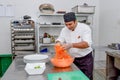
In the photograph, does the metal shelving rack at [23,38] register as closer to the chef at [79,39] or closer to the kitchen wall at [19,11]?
the kitchen wall at [19,11]

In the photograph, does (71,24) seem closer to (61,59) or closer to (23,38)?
(61,59)

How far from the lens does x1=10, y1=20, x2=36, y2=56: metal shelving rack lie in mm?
3977

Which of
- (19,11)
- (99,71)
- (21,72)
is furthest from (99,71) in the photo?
(21,72)

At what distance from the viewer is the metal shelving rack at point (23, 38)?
398 centimetres

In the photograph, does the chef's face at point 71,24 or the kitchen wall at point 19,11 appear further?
the kitchen wall at point 19,11

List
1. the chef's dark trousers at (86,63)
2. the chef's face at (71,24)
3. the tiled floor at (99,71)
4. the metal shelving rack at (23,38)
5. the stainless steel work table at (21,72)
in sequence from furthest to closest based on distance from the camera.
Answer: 1. the metal shelving rack at (23,38)
2. the tiled floor at (99,71)
3. the chef's dark trousers at (86,63)
4. the chef's face at (71,24)
5. the stainless steel work table at (21,72)

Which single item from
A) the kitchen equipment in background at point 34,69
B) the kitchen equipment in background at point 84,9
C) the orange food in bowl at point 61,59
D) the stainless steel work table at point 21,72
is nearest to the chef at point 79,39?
the orange food in bowl at point 61,59

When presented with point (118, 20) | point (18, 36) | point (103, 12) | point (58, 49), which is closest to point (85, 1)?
point (103, 12)

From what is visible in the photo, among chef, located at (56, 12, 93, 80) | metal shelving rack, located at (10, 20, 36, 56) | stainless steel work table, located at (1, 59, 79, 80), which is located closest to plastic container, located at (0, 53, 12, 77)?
metal shelving rack, located at (10, 20, 36, 56)

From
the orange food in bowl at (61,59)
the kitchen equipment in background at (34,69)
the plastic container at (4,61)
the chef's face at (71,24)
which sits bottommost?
the plastic container at (4,61)

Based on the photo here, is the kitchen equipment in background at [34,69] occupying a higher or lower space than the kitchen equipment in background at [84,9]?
lower

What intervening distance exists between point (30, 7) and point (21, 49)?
1.21m

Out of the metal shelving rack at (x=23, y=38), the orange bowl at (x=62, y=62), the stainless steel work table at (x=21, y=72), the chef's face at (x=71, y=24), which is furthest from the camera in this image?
the metal shelving rack at (x=23, y=38)

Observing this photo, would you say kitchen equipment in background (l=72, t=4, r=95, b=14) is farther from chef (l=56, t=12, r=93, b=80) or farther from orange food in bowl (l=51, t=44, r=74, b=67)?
orange food in bowl (l=51, t=44, r=74, b=67)
